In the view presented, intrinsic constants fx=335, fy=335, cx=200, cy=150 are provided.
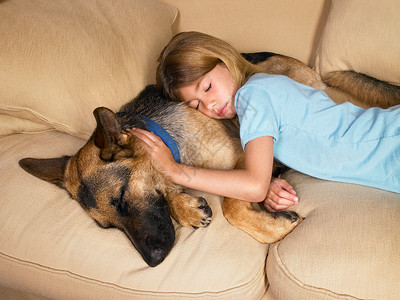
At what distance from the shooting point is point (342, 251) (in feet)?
4.61

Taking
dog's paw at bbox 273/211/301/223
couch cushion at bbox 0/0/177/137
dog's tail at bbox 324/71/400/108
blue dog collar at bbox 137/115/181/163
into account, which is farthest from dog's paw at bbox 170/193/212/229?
dog's tail at bbox 324/71/400/108

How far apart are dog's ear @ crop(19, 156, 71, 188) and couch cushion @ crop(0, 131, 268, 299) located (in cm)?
5

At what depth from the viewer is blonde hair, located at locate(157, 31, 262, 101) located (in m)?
1.93

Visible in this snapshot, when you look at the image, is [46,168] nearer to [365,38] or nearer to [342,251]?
[342,251]

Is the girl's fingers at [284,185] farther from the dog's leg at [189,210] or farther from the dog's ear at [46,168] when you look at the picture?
the dog's ear at [46,168]

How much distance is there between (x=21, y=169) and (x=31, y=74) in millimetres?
551

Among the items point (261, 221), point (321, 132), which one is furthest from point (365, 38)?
point (261, 221)

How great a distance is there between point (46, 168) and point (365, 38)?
2.05m

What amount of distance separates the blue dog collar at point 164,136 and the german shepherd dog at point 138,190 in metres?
0.04

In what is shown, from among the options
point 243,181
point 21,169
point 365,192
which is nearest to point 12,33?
point 21,169

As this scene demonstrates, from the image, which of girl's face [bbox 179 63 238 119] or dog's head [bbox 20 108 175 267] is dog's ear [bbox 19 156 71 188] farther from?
girl's face [bbox 179 63 238 119]

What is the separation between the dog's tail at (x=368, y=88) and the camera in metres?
2.18

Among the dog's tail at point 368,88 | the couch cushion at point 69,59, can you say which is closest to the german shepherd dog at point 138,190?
the couch cushion at point 69,59

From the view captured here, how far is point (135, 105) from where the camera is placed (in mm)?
2148
